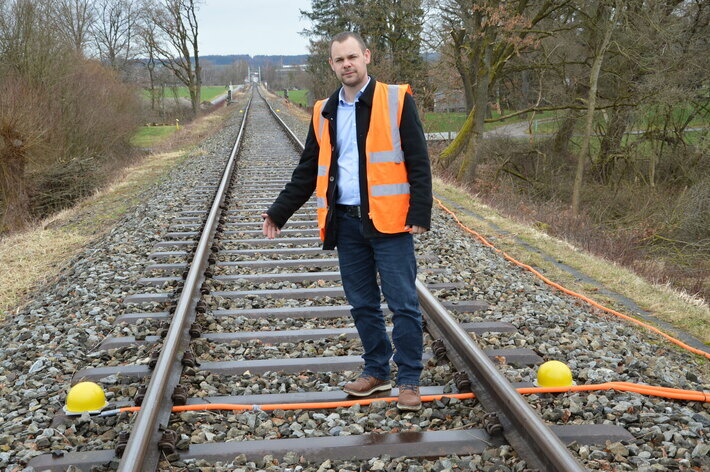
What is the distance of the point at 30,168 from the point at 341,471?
48.9 feet

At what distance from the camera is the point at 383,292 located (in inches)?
136

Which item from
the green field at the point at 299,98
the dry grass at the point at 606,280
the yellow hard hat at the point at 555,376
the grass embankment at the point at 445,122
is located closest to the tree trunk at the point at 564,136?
the grass embankment at the point at 445,122

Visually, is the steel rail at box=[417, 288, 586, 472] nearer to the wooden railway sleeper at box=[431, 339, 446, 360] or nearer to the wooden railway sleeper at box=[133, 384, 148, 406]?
the wooden railway sleeper at box=[431, 339, 446, 360]

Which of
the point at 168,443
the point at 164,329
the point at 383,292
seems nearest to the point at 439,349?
the point at 383,292

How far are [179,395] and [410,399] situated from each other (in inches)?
51.4

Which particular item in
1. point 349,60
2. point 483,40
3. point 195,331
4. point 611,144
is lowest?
point 195,331

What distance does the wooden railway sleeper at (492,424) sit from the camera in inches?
124

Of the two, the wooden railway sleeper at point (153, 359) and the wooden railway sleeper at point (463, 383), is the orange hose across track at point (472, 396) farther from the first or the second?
the wooden railway sleeper at point (153, 359)

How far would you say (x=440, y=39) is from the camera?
19.9 meters

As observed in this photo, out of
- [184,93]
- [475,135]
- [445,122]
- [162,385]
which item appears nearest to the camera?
[162,385]

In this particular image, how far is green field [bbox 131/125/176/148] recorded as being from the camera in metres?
30.1

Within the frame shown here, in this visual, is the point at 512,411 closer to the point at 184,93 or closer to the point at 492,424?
the point at 492,424

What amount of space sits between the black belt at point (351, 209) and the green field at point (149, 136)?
27.5 metres

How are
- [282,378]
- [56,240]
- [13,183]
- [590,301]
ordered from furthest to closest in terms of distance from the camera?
[13,183]
[56,240]
[590,301]
[282,378]
